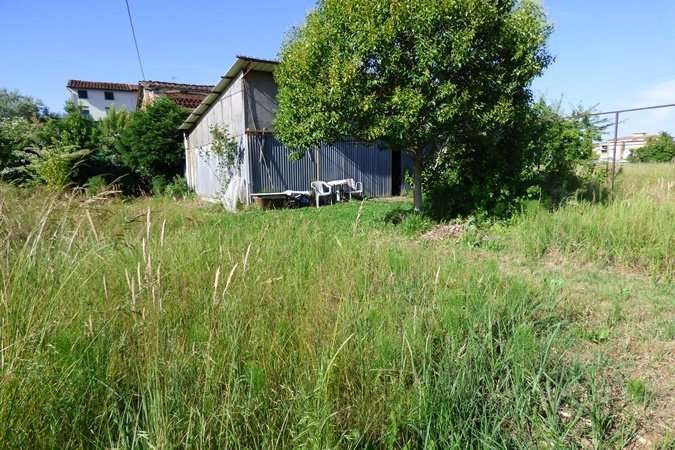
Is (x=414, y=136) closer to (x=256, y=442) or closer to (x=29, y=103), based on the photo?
(x=256, y=442)

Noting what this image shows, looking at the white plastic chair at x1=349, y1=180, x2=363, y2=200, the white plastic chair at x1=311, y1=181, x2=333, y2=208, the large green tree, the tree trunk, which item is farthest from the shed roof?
the tree trunk

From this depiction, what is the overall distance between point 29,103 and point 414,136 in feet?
162

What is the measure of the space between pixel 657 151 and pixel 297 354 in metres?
26.9

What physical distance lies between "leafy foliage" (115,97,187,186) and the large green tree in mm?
13031

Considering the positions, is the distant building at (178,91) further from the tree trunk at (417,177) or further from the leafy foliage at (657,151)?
the leafy foliage at (657,151)

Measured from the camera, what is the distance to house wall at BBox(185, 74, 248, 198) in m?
13.4

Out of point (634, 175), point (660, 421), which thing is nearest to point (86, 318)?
point (660, 421)

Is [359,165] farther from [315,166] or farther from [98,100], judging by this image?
[98,100]

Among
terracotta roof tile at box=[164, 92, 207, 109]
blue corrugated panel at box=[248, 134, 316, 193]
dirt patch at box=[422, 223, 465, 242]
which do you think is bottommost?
dirt patch at box=[422, 223, 465, 242]

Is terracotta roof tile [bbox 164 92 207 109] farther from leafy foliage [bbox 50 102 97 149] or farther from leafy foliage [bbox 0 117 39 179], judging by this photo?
leafy foliage [bbox 0 117 39 179]

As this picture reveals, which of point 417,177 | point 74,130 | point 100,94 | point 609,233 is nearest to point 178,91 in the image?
point 74,130

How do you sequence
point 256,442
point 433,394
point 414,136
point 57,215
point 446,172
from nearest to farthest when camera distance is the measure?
point 256,442
point 433,394
point 57,215
point 414,136
point 446,172

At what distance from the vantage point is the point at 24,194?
13.7 feet

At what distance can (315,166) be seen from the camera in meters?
14.3
